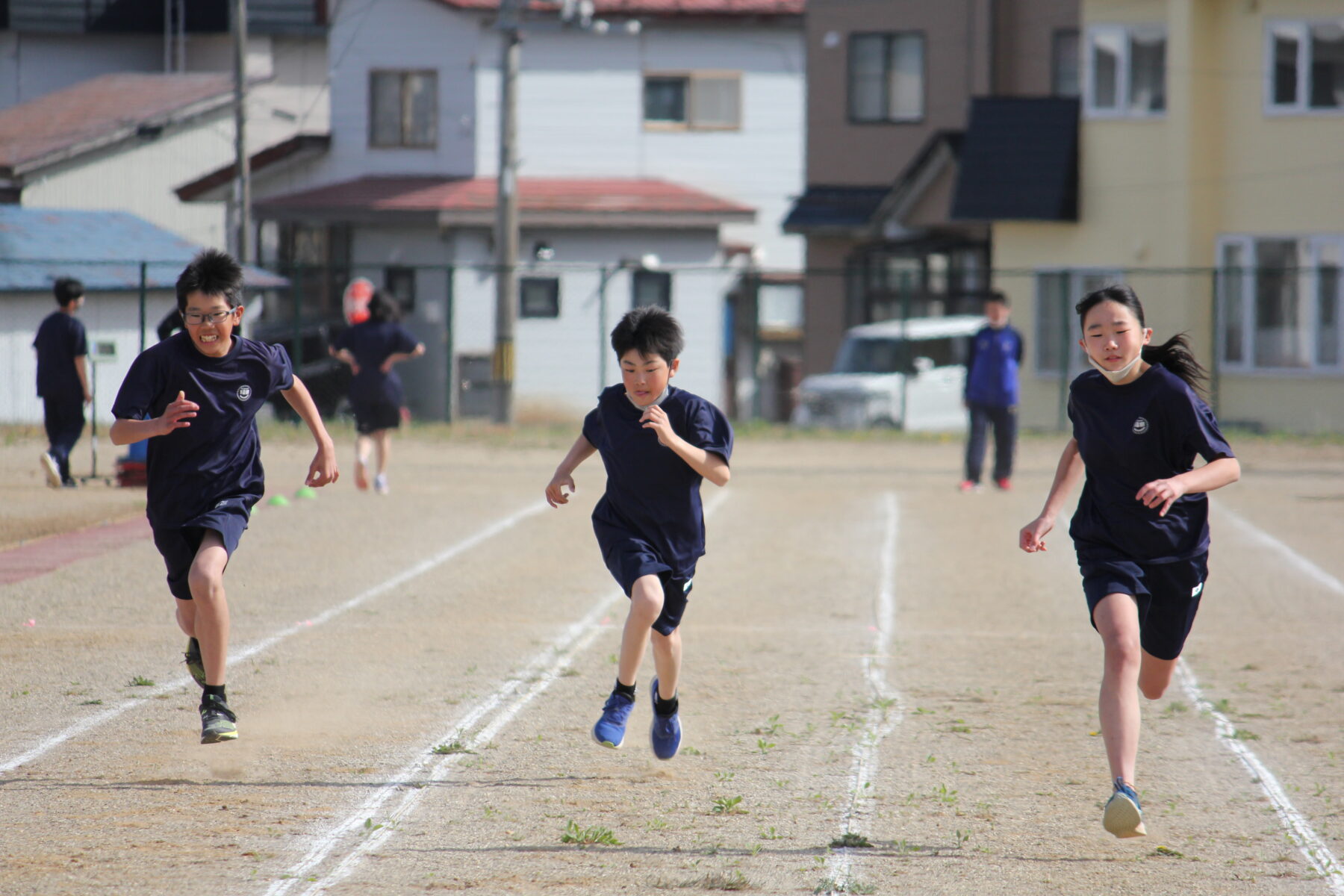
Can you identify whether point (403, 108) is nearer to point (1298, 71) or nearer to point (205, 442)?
point (1298, 71)

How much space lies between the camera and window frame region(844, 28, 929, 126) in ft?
109

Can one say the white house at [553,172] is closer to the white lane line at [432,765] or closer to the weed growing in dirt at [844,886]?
the white lane line at [432,765]

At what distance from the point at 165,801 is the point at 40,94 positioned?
119 feet

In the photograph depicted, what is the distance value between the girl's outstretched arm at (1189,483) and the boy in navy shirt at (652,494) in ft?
4.91

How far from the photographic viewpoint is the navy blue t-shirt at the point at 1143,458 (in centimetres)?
557

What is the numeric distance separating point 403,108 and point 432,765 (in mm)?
29918

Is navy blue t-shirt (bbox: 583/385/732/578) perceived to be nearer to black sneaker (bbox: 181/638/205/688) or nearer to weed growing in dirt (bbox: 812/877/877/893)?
weed growing in dirt (bbox: 812/877/877/893)

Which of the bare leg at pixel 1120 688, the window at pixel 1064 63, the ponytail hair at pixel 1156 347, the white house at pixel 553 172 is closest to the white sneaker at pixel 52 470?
the ponytail hair at pixel 1156 347

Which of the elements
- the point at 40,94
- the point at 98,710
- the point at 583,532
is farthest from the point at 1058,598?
the point at 40,94

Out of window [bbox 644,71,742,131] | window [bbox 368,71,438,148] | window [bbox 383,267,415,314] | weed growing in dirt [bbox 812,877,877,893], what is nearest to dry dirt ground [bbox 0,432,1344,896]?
weed growing in dirt [bbox 812,877,877,893]

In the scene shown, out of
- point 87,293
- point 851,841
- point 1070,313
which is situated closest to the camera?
point 851,841

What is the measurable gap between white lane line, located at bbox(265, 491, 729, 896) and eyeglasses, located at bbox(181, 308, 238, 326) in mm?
1852

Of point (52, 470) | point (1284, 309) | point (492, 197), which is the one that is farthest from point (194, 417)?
point (492, 197)

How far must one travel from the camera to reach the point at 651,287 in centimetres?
3266
